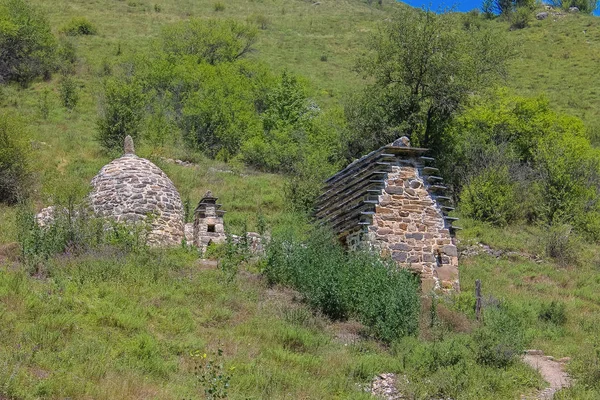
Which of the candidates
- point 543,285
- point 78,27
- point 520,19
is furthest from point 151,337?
point 520,19

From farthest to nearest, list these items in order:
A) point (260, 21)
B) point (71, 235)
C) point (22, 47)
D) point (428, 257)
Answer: point (260, 21) < point (22, 47) < point (428, 257) < point (71, 235)

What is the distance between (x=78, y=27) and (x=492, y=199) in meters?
41.6

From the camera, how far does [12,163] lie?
23.8 meters

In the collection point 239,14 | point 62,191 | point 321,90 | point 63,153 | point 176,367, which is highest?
point 239,14

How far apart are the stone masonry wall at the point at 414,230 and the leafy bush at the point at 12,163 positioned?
549 inches

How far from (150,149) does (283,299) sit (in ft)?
66.0

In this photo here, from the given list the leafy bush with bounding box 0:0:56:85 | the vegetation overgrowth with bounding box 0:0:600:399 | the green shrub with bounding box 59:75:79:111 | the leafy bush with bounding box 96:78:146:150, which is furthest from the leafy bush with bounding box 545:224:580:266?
the leafy bush with bounding box 0:0:56:85

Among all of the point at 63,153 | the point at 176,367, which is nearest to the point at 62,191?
the point at 176,367

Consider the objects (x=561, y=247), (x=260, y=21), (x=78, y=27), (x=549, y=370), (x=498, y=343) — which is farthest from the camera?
(x=260, y=21)

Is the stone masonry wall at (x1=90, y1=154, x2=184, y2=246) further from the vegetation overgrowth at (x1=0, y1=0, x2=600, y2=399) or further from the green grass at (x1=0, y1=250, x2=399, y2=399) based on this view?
the green grass at (x1=0, y1=250, x2=399, y2=399)

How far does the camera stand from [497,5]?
76250mm

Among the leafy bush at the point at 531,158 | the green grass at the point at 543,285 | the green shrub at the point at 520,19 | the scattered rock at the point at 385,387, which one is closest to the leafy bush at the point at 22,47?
the leafy bush at the point at 531,158

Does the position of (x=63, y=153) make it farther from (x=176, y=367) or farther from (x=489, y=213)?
Result: (x=176, y=367)

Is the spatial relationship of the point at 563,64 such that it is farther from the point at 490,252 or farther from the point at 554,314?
the point at 554,314
